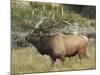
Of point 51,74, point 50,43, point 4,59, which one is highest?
point 50,43

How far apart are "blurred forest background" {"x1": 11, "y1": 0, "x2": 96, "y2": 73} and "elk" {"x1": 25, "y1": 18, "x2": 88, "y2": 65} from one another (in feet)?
0.20

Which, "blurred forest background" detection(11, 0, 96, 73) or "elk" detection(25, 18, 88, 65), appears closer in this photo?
"blurred forest background" detection(11, 0, 96, 73)

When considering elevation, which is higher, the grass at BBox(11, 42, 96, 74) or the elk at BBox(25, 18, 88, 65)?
the elk at BBox(25, 18, 88, 65)

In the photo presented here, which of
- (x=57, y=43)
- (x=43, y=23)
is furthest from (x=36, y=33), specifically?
(x=57, y=43)

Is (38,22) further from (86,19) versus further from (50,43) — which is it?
(86,19)

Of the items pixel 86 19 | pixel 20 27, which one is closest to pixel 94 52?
pixel 86 19

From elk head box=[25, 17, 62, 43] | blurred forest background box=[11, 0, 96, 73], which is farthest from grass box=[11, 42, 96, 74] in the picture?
elk head box=[25, 17, 62, 43]

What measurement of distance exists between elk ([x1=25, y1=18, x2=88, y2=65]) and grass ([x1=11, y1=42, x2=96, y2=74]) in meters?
0.06

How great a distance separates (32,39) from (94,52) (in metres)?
0.87

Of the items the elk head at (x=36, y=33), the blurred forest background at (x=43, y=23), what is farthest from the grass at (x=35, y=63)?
the elk head at (x=36, y=33)

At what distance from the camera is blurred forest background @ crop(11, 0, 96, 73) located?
235cm

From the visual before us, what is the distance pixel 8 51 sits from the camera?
231 centimetres

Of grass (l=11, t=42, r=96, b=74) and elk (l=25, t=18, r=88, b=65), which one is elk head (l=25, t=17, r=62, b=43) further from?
grass (l=11, t=42, r=96, b=74)

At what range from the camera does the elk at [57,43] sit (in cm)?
245
